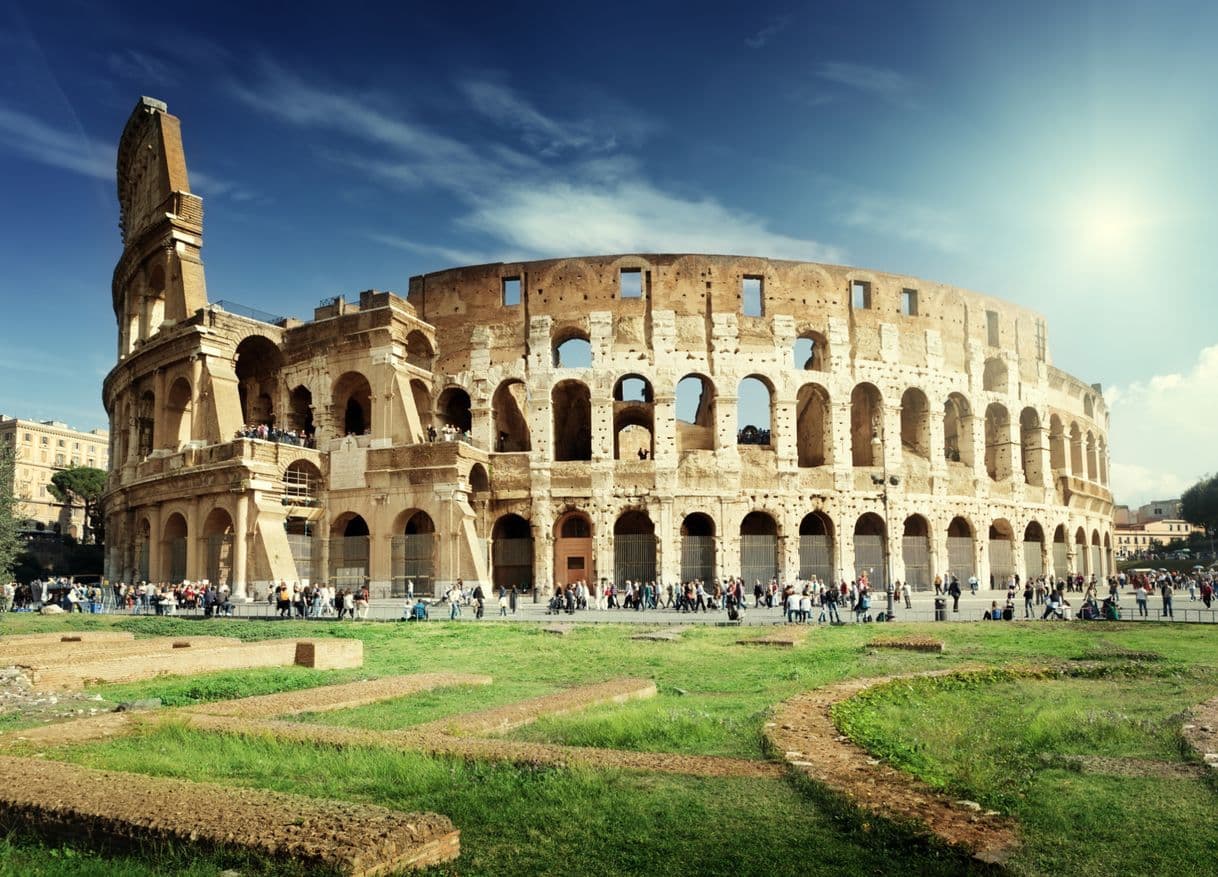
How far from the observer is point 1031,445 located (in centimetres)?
3991

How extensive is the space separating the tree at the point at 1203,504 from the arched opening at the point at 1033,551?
3772 cm

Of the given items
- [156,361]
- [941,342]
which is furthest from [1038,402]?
[156,361]

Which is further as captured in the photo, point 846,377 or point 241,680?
point 846,377

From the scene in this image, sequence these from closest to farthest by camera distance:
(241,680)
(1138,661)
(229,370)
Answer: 1. (241,680)
2. (1138,661)
3. (229,370)

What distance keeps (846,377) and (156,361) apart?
24379mm

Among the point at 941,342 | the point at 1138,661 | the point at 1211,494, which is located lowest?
the point at 1138,661

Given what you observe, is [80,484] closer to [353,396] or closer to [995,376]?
[353,396]

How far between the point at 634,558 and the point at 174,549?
15339 mm

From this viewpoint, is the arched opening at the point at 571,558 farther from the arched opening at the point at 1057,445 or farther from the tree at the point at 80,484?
the tree at the point at 80,484

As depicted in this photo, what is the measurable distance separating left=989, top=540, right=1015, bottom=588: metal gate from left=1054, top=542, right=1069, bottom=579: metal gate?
5209mm

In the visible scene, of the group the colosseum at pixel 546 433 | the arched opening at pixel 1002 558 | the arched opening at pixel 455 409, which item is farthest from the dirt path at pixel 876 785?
the arched opening at pixel 1002 558

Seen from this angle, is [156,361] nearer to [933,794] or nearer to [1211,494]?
[933,794]

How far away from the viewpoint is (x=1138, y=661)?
12.8 m

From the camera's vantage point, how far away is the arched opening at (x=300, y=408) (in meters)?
34.9
